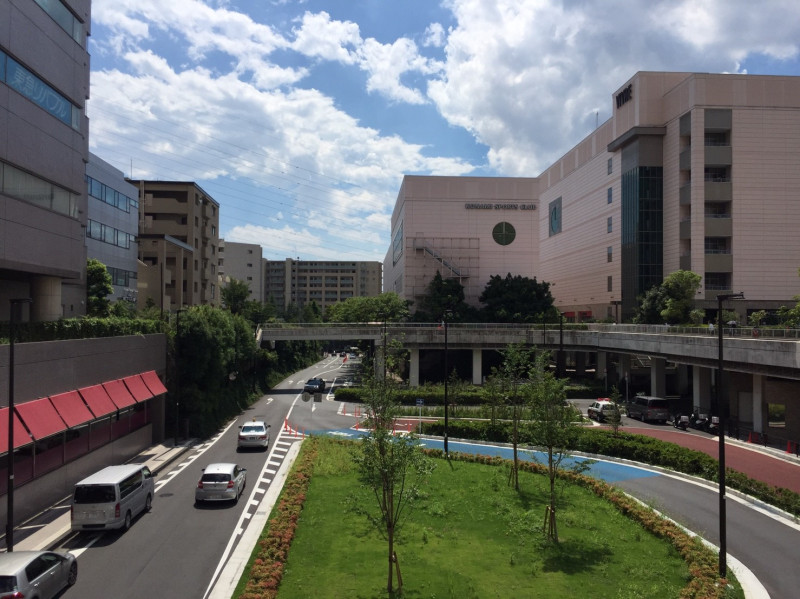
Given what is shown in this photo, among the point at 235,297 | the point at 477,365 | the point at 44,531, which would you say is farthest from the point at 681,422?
the point at 235,297

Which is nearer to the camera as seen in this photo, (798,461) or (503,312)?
(798,461)

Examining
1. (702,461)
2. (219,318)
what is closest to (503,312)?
(219,318)

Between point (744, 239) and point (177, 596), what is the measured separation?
2497 inches

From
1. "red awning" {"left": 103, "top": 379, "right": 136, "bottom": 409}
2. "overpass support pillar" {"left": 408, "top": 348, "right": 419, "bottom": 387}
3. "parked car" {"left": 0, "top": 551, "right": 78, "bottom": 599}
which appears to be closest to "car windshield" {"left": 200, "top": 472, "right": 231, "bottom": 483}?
"parked car" {"left": 0, "top": 551, "right": 78, "bottom": 599}

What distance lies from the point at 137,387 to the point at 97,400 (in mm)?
4941

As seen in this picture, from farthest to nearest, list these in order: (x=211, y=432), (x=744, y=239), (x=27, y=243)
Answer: (x=744, y=239) → (x=211, y=432) → (x=27, y=243)

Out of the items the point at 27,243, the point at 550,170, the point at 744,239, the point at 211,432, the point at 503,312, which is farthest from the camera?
the point at 550,170

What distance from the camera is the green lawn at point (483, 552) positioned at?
14.6m

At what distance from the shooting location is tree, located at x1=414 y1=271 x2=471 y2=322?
81312 millimetres

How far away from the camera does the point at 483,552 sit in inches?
676

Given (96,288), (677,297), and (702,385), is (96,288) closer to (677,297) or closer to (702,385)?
(702,385)

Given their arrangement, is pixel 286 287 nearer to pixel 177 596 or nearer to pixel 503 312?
pixel 503 312

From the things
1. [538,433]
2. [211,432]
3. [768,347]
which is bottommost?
[211,432]

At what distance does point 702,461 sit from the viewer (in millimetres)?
27094
